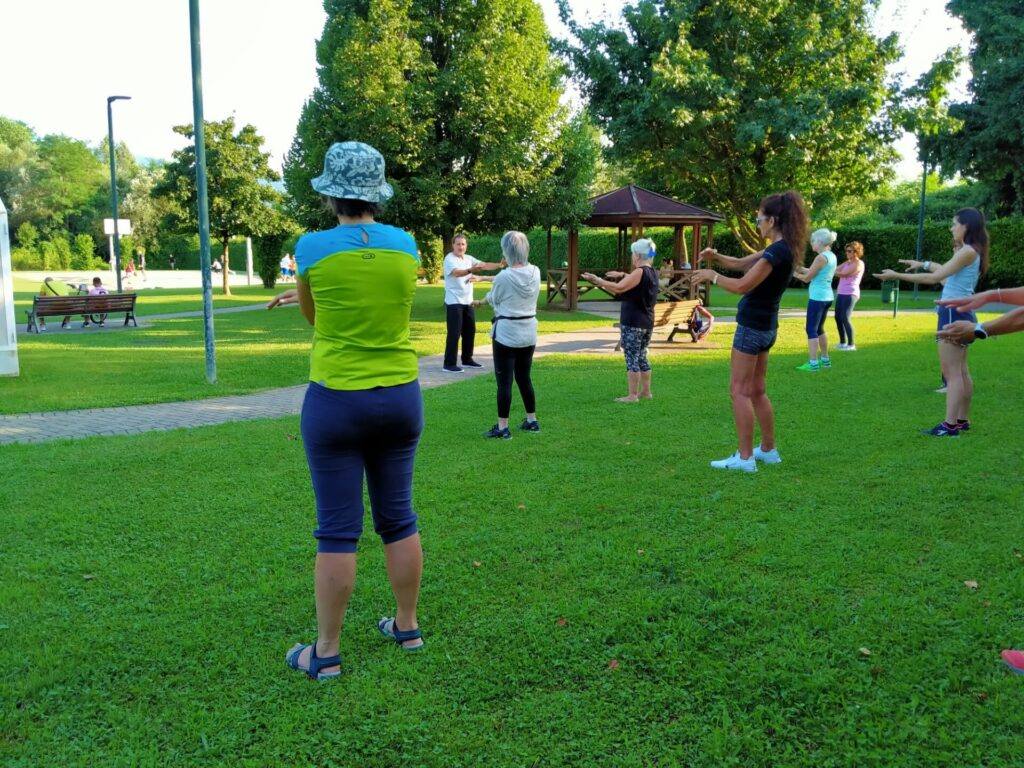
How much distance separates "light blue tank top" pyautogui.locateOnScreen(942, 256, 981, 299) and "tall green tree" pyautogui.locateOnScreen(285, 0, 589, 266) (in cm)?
1238

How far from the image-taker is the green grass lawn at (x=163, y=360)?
388 inches

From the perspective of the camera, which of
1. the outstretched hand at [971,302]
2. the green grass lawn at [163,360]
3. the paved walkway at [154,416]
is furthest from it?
the green grass lawn at [163,360]

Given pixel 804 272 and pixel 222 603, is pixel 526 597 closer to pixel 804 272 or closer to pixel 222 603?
pixel 222 603

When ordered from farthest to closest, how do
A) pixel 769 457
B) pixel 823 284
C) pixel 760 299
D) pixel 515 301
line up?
1. pixel 823 284
2. pixel 515 301
3. pixel 769 457
4. pixel 760 299

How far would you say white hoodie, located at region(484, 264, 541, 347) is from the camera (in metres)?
7.20

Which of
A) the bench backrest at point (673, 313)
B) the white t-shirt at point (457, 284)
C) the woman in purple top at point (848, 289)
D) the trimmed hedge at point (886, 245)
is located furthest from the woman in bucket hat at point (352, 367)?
the trimmed hedge at point (886, 245)

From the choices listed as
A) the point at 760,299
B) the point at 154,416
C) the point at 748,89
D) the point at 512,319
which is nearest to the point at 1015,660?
the point at 760,299

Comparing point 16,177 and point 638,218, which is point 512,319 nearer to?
point 638,218

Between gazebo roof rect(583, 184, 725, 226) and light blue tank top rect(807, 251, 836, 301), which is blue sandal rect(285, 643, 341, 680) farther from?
gazebo roof rect(583, 184, 725, 226)

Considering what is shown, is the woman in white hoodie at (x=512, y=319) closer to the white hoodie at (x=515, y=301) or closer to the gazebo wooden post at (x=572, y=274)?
the white hoodie at (x=515, y=301)

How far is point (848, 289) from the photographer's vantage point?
12.4 m

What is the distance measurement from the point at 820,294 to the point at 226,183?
26.7m

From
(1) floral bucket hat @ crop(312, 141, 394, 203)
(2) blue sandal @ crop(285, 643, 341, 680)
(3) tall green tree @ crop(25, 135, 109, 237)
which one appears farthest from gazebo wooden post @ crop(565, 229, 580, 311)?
(3) tall green tree @ crop(25, 135, 109, 237)

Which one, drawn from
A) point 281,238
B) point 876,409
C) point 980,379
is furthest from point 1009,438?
point 281,238
